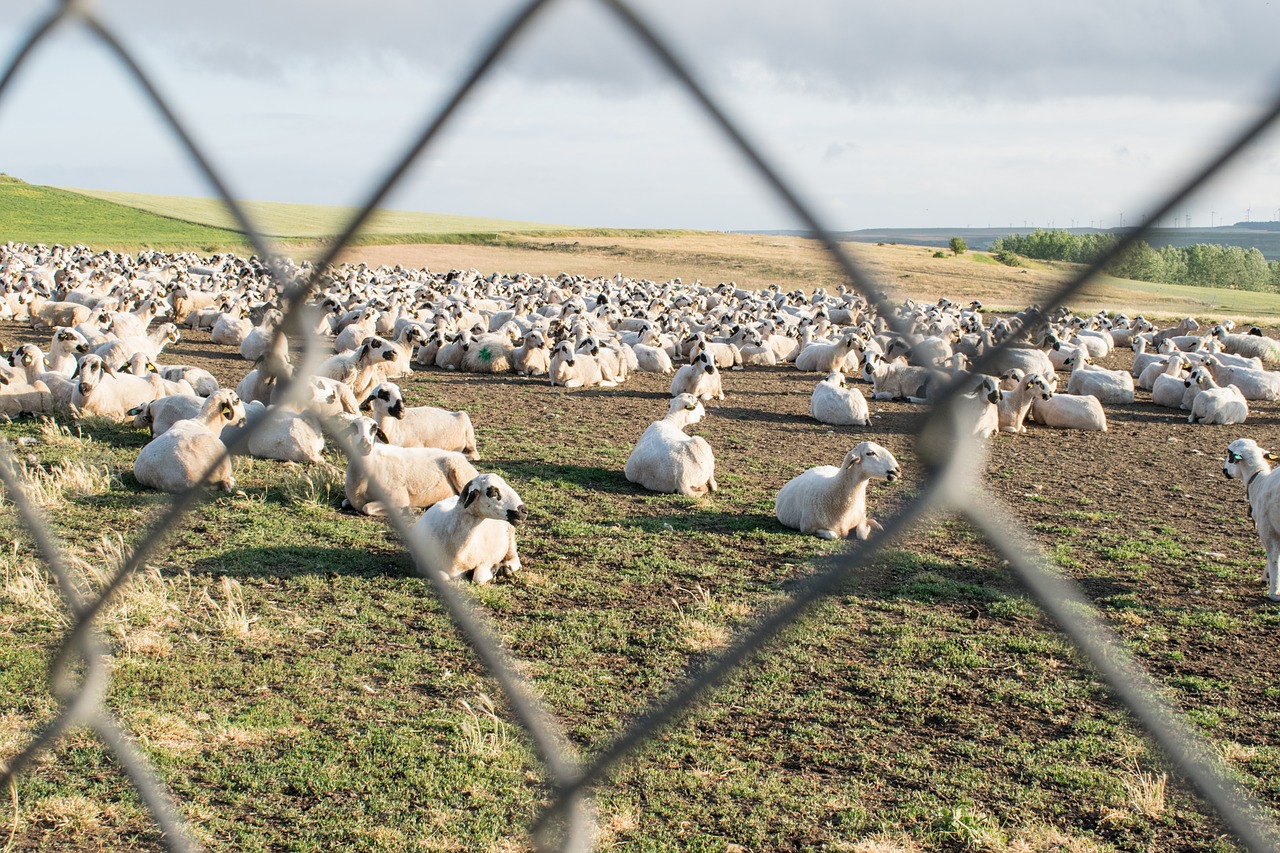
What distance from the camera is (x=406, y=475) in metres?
8.11

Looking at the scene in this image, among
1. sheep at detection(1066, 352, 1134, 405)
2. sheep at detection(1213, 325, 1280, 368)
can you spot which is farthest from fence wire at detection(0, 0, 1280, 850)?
sheep at detection(1213, 325, 1280, 368)

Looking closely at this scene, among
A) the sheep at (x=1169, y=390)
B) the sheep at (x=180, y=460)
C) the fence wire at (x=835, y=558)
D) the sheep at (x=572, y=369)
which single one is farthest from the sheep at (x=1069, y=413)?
the fence wire at (x=835, y=558)

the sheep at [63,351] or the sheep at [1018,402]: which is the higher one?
the sheep at [63,351]

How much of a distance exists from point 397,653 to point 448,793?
1.47 m

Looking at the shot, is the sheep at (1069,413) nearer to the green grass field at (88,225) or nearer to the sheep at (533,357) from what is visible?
the sheep at (533,357)

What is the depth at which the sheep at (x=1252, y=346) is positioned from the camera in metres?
21.7

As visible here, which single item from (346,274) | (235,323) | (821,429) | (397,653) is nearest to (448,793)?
(397,653)

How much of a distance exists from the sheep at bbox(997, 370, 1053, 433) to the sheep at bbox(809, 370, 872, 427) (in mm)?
1742

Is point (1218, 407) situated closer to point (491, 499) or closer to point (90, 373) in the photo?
point (491, 499)

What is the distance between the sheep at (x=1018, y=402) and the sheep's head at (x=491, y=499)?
8475mm

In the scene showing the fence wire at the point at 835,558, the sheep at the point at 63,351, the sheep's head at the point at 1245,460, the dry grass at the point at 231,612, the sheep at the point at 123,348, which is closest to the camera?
the fence wire at the point at 835,558

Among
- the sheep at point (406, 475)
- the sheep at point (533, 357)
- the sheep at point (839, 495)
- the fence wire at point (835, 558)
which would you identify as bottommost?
the fence wire at point (835, 558)

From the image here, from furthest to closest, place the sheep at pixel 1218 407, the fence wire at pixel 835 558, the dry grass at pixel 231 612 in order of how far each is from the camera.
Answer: the sheep at pixel 1218 407 → the dry grass at pixel 231 612 → the fence wire at pixel 835 558

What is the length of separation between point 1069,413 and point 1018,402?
964mm
